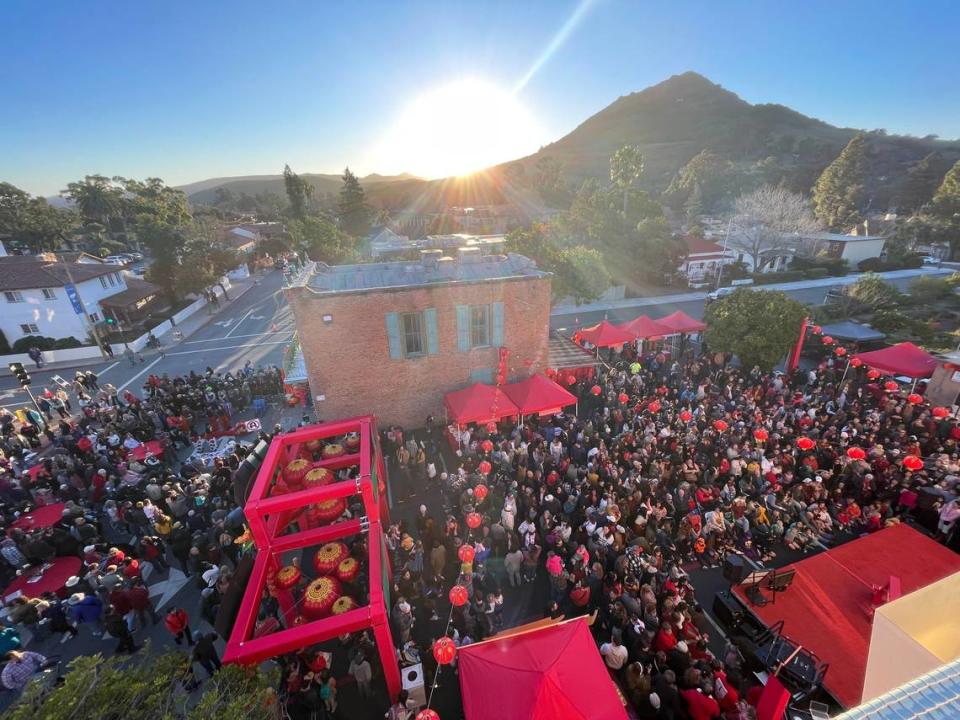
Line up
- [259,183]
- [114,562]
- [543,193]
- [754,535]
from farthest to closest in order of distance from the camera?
1. [259,183]
2. [543,193]
3. [754,535]
4. [114,562]

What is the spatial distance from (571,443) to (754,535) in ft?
16.9

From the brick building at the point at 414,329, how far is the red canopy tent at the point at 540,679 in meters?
9.68

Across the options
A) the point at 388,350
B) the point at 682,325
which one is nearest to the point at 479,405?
the point at 388,350

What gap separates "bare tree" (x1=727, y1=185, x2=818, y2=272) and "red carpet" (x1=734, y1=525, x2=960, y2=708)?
130 feet

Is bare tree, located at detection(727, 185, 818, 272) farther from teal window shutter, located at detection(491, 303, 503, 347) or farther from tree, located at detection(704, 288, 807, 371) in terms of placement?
teal window shutter, located at detection(491, 303, 503, 347)

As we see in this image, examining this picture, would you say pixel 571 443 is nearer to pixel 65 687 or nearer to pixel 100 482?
pixel 65 687

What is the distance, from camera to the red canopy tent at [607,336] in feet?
62.3

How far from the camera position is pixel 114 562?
912 centimetres

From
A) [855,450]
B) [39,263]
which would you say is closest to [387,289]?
[855,450]

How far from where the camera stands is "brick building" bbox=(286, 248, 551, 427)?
13.6 m

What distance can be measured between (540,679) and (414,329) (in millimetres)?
10884

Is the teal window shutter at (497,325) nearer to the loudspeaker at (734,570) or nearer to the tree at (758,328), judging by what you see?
the loudspeaker at (734,570)

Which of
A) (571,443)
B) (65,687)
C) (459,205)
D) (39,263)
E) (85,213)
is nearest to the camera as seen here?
(65,687)

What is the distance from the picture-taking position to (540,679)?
18.5 feet
